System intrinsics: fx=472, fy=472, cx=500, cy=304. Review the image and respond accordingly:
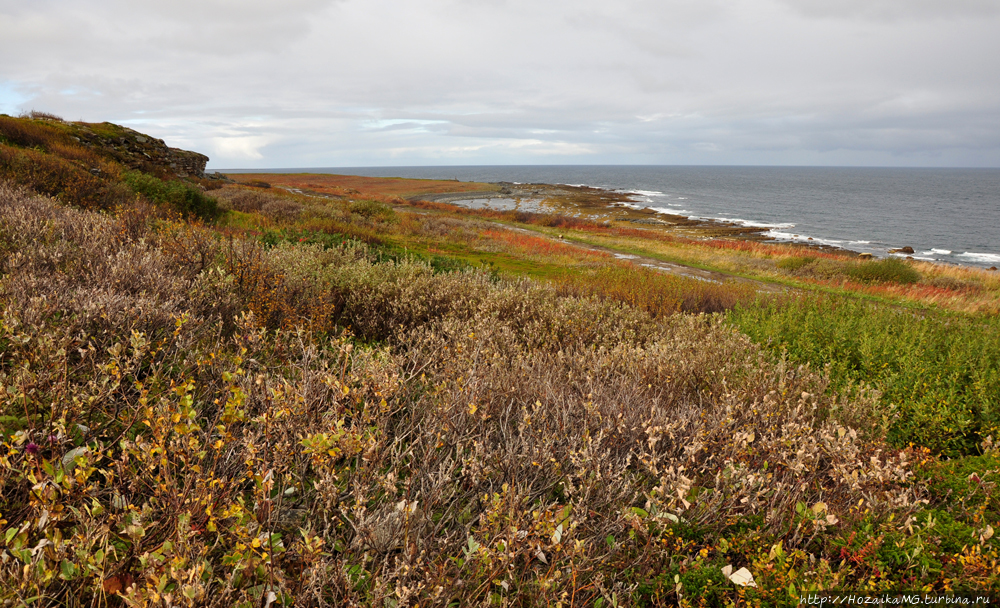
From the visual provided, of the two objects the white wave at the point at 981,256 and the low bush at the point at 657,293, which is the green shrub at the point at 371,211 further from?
the white wave at the point at 981,256

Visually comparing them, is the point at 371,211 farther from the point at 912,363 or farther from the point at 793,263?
the point at 912,363

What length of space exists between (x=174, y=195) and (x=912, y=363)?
62.8 feet

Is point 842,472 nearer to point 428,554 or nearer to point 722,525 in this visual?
point 722,525

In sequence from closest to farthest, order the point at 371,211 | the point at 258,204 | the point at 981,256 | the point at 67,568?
the point at 67,568
the point at 258,204
the point at 371,211
the point at 981,256

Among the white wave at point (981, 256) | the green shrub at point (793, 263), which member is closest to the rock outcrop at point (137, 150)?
the green shrub at point (793, 263)

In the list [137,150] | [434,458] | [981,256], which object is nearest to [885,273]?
[434,458]

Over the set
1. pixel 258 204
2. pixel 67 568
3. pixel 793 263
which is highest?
pixel 258 204

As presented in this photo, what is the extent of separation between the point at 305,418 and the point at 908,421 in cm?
605

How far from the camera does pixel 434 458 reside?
10.0 feet

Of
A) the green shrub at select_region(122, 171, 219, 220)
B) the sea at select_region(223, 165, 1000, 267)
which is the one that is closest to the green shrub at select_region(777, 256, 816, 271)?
the sea at select_region(223, 165, 1000, 267)

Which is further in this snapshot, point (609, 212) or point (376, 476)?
point (609, 212)

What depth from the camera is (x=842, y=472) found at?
2.94m

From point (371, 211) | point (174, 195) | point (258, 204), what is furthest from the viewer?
point (371, 211)

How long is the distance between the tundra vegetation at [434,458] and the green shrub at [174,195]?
29.1 feet
